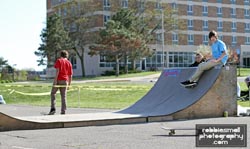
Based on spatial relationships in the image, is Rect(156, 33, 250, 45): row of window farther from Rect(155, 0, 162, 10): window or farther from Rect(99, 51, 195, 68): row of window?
Rect(155, 0, 162, 10): window

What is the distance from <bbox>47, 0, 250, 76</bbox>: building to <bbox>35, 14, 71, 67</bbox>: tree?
19.6 ft

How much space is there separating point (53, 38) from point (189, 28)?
29.2 metres

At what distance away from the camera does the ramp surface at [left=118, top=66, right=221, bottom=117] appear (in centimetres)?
1341

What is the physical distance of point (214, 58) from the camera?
13539mm

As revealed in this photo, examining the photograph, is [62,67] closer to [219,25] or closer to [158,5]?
[158,5]

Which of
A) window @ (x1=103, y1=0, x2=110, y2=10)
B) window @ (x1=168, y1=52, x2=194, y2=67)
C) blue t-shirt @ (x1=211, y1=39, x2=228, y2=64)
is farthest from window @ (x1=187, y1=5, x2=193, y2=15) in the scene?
blue t-shirt @ (x1=211, y1=39, x2=228, y2=64)

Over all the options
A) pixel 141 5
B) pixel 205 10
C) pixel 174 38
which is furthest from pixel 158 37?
pixel 205 10

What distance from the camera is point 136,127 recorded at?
37.3 feet

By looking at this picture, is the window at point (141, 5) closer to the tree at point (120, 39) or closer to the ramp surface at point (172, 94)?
the tree at point (120, 39)

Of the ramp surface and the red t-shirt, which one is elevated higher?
the red t-shirt

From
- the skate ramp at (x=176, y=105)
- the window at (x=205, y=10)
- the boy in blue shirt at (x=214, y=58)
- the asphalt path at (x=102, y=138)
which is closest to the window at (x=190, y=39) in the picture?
the window at (x=205, y=10)

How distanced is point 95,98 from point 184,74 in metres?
12.6

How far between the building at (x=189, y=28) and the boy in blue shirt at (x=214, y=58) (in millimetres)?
59942

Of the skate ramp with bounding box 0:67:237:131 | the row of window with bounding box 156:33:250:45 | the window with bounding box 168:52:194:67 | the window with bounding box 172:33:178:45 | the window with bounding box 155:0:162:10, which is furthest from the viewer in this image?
the window with bounding box 168:52:194:67
